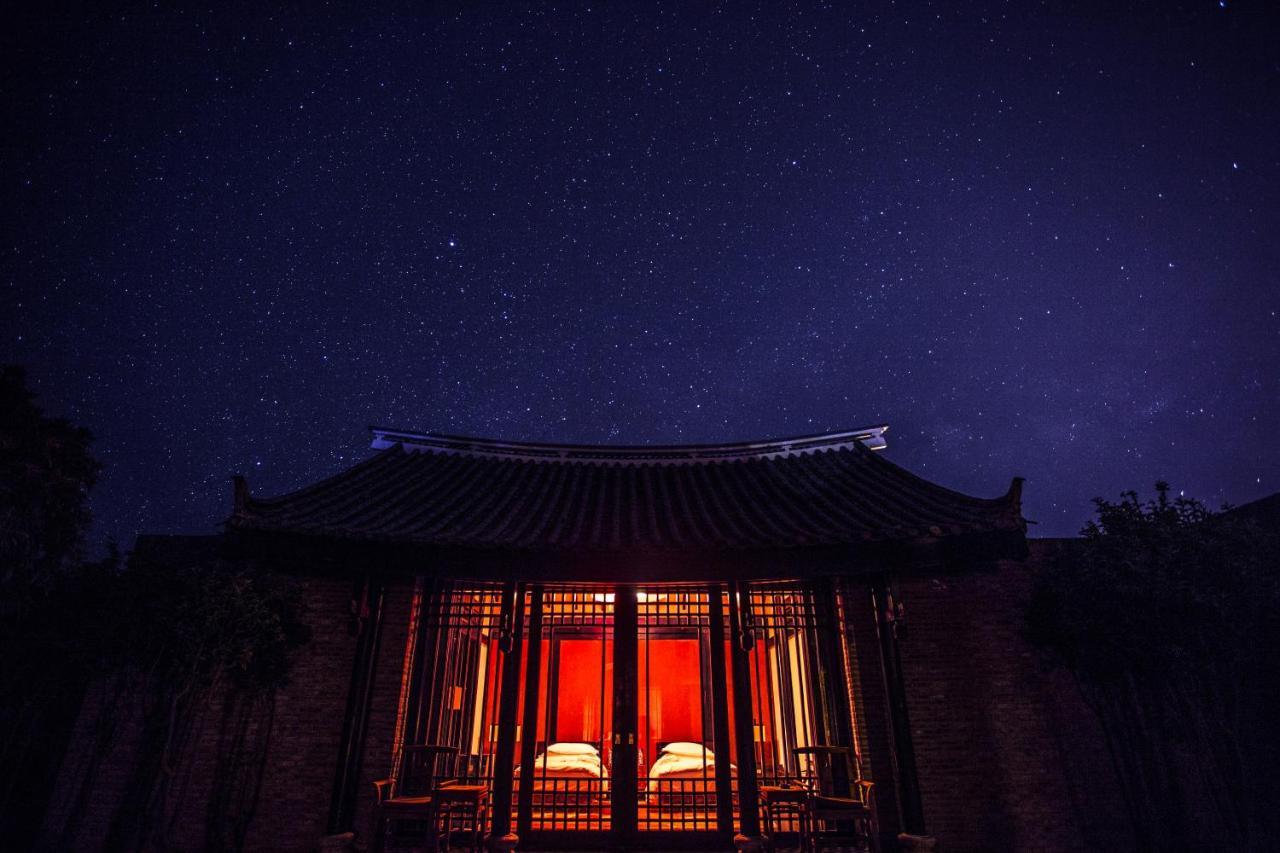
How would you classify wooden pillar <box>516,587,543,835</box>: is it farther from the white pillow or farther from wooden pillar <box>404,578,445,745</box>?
the white pillow

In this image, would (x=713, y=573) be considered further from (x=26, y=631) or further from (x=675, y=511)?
(x=26, y=631)

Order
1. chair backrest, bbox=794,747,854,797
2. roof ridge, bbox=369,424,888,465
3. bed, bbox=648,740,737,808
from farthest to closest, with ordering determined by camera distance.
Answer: roof ridge, bbox=369,424,888,465 < chair backrest, bbox=794,747,854,797 < bed, bbox=648,740,737,808

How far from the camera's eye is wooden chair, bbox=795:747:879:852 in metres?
6.28

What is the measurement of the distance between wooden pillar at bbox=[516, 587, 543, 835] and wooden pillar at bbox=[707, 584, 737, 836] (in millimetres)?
1985

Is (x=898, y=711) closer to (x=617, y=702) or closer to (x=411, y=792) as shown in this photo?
(x=617, y=702)

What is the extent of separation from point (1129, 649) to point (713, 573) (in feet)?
14.0

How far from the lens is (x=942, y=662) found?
7633 millimetres

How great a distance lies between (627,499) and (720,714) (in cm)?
301

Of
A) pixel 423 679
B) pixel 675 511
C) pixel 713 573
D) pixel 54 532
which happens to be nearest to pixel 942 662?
pixel 713 573

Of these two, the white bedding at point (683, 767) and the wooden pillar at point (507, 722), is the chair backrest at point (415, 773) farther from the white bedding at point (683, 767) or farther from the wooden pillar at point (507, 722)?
the white bedding at point (683, 767)

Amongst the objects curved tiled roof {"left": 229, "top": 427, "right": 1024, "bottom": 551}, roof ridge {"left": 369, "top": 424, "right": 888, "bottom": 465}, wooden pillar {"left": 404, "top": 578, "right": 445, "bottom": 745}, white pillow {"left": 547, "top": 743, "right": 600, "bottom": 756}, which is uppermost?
roof ridge {"left": 369, "top": 424, "right": 888, "bottom": 465}

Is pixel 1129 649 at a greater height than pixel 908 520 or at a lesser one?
lesser

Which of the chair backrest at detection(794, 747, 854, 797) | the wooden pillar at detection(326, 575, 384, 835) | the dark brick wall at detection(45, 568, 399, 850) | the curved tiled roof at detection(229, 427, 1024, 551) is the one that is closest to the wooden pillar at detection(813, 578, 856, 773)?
the chair backrest at detection(794, 747, 854, 797)

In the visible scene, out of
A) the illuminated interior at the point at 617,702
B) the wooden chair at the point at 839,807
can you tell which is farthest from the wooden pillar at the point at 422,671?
the wooden chair at the point at 839,807
